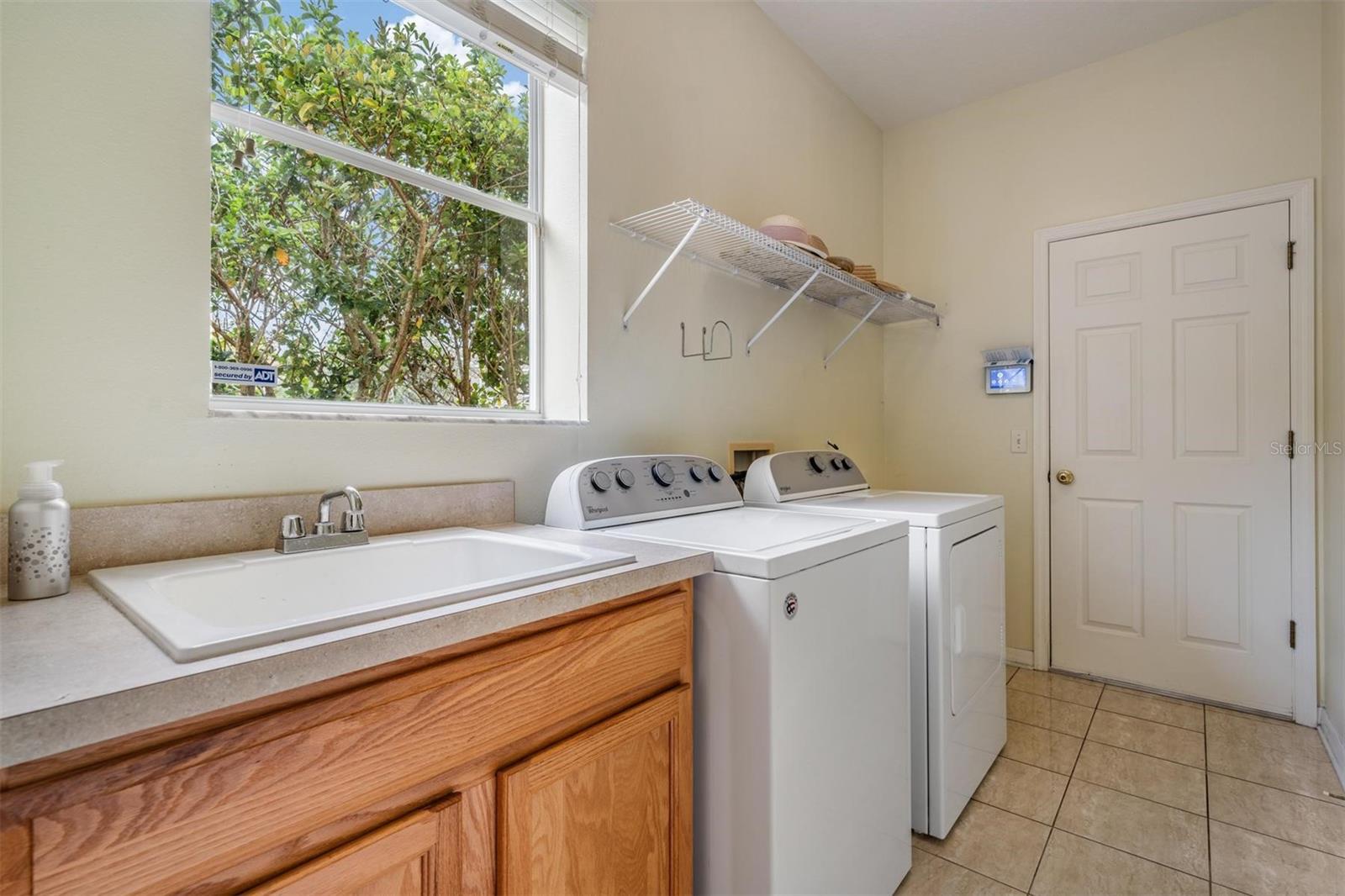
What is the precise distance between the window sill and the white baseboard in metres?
2.65

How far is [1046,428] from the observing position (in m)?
2.99

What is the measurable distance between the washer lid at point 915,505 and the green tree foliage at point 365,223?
104 centimetres

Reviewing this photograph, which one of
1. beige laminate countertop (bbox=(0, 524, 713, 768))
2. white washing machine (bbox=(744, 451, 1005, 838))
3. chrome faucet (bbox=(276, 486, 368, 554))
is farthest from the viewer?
white washing machine (bbox=(744, 451, 1005, 838))

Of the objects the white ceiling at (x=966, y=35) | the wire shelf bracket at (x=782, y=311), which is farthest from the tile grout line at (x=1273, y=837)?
the white ceiling at (x=966, y=35)

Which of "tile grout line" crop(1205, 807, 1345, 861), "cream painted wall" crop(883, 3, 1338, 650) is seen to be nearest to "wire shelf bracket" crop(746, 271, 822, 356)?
"cream painted wall" crop(883, 3, 1338, 650)

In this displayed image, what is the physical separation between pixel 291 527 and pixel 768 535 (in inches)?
36.0

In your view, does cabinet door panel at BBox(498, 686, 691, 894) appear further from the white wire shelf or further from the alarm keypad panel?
the white wire shelf

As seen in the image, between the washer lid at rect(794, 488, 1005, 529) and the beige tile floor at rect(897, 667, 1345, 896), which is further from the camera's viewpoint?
the washer lid at rect(794, 488, 1005, 529)

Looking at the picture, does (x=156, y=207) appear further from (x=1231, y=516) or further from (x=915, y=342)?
(x=1231, y=516)

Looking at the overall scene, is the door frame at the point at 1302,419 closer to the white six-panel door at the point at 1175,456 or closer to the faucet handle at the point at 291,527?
the white six-panel door at the point at 1175,456

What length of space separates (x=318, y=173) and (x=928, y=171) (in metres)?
3.07

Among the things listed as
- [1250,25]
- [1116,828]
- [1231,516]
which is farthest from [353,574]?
[1250,25]

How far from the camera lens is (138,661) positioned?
0.58m

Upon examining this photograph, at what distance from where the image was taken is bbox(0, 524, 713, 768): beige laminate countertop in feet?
1.59
